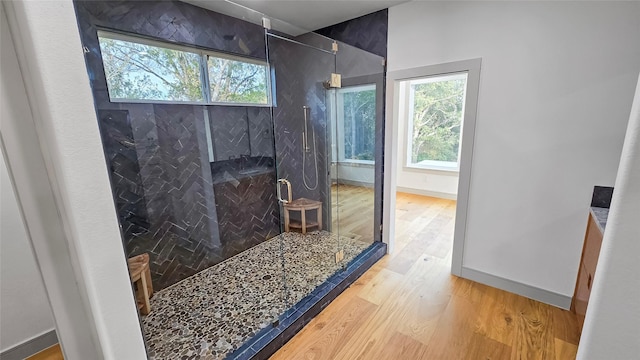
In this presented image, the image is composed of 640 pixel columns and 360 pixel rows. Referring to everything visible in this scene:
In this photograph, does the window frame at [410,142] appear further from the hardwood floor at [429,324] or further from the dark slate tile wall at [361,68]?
the hardwood floor at [429,324]

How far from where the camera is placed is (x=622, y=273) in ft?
2.08

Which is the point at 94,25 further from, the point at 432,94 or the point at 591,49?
the point at 432,94

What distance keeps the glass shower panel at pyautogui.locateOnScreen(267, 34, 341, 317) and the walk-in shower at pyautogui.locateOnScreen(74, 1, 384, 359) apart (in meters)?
0.02

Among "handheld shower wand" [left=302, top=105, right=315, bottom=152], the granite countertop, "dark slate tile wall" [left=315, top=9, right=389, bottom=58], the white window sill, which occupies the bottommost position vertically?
the white window sill

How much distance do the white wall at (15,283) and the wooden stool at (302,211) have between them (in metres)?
2.22

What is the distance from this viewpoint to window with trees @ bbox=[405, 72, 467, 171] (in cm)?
489

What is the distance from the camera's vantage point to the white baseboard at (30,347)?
1.66m

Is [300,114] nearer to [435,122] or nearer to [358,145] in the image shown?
[358,145]

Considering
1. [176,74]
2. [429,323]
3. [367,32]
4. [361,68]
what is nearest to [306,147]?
[361,68]

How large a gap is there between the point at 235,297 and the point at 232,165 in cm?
143

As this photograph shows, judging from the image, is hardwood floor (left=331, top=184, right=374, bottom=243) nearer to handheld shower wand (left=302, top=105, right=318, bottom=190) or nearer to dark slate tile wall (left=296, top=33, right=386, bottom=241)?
handheld shower wand (left=302, top=105, right=318, bottom=190)

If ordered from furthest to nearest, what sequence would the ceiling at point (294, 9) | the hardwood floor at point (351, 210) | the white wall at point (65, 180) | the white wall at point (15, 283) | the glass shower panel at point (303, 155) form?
1. the hardwood floor at point (351, 210)
2. the glass shower panel at point (303, 155)
3. the ceiling at point (294, 9)
4. the white wall at point (15, 283)
5. the white wall at point (65, 180)

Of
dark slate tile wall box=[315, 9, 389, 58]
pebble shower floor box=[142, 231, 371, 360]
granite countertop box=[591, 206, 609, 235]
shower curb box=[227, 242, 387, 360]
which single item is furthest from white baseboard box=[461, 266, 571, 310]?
dark slate tile wall box=[315, 9, 389, 58]

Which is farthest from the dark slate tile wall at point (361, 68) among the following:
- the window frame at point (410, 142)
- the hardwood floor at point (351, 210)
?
the window frame at point (410, 142)
